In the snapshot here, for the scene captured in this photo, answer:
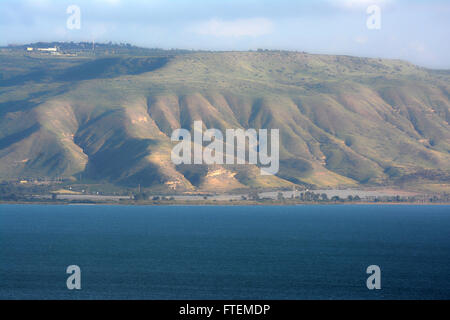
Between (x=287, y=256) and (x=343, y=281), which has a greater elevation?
(x=287, y=256)

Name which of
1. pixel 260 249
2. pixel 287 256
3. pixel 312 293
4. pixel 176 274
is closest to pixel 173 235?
pixel 260 249

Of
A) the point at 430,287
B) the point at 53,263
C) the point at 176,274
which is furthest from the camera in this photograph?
the point at 53,263

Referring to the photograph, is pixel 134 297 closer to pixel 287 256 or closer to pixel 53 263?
pixel 53 263

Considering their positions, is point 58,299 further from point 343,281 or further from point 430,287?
point 430,287

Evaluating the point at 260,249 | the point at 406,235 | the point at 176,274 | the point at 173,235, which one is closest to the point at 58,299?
the point at 176,274
